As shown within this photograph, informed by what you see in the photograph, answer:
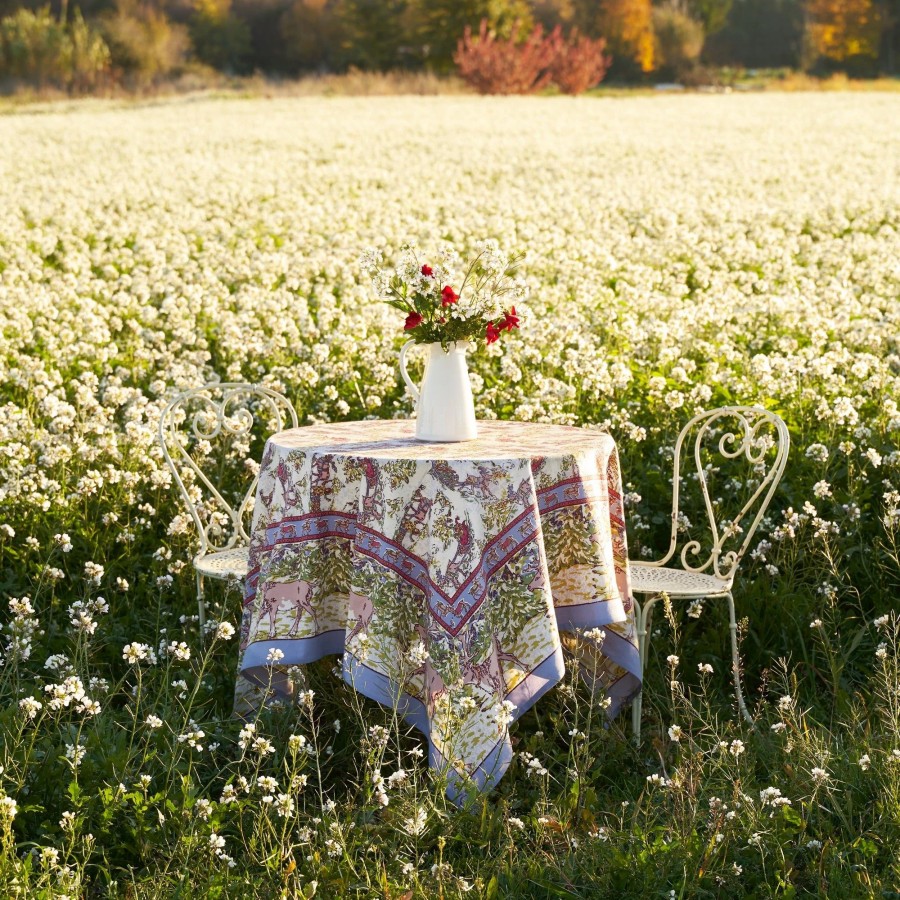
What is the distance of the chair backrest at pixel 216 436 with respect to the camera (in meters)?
5.99

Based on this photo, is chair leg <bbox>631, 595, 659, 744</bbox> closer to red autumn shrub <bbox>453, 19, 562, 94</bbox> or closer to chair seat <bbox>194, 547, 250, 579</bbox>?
chair seat <bbox>194, 547, 250, 579</bbox>

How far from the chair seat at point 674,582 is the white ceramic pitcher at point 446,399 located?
95 cm

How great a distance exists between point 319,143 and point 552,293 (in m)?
19.7

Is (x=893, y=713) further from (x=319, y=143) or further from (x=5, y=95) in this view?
(x=5, y=95)

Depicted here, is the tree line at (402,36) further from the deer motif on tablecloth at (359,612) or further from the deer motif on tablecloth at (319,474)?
the deer motif on tablecloth at (359,612)

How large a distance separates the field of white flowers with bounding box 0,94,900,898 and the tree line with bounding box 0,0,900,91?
149ft

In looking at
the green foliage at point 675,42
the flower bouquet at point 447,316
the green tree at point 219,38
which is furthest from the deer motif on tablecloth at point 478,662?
the green foliage at point 675,42

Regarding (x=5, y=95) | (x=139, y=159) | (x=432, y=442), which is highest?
(x=432, y=442)

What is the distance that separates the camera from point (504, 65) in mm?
56844

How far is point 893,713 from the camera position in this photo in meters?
4.65

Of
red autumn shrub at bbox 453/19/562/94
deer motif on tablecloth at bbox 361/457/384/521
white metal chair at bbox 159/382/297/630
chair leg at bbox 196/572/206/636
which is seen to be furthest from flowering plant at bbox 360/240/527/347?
Answer: red autumn shrub at bbox 453/19/562/94

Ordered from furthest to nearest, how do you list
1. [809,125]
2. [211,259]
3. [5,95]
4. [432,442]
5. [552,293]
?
[5,95]
[809,125]
[211,259]
[552,293]
[432,442]

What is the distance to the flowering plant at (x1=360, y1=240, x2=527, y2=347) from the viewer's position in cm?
512

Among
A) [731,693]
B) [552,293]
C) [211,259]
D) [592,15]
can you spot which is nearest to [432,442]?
[731,693]
